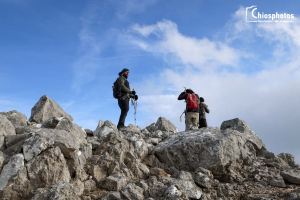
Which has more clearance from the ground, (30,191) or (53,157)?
(53,157)

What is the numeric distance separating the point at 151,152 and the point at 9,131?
6.41 metres

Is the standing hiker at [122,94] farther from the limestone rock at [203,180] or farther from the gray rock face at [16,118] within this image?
the limestone rock at [203,180]

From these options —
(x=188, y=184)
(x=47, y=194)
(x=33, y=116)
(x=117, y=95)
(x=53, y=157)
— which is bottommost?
(x=47, y=194)

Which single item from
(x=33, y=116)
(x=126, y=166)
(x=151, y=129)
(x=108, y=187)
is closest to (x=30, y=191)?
(x=108, y=187)

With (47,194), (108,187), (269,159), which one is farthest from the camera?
(269,159)

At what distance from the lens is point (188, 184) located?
9.48m

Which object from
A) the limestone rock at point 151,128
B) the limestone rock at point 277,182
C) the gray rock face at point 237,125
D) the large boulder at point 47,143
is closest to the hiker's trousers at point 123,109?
the limestone rock at point 151,128

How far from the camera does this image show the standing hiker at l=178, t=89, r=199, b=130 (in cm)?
1630

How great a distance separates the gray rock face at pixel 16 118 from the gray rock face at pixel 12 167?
6065 millimetres

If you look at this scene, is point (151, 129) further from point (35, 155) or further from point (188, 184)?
point (35, 155)

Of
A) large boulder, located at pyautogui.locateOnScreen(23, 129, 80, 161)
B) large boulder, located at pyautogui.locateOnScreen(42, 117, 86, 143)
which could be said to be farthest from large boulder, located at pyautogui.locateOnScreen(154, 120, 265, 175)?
large boulder, located at pyautogui.locateOnScreen(23, 129, 80, 161)

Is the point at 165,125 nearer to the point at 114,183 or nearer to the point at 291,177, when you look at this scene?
the point at 291,177

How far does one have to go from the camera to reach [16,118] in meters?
14.3

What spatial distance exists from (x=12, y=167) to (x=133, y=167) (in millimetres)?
4351
